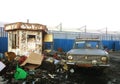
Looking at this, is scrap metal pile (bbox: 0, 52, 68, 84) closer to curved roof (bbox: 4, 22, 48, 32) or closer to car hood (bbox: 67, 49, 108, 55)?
car hood (bbox: 67, 49, 108, 55)

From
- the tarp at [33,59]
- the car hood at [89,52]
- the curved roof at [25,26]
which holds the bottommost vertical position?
the tarp at [33,59]

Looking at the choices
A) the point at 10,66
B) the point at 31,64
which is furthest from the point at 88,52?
the point at 10,66

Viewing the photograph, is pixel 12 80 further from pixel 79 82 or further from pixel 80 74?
pixel 80 74

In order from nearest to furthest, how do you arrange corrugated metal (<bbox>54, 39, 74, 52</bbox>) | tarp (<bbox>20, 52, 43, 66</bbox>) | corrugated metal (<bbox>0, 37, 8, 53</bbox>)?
tarp (<bbox>20, 52, 43, 66</bbox>)
corrugated metal (<bbox>0, 37, 8, 53</bbox>)
corrugated metal (<bbox>54, 39, 74, 52</bbox>)

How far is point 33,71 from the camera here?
9625mm

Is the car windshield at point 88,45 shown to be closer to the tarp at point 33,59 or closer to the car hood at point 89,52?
the car hood at point 89,52

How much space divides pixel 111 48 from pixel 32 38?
17.0 metres

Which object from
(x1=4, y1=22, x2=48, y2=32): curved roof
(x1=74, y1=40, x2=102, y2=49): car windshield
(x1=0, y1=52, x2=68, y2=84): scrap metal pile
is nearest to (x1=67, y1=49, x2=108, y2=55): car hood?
(x1=74, y1=40, x2=102, y2=49): car windshield

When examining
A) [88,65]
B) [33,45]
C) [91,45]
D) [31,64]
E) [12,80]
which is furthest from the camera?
[33,45]

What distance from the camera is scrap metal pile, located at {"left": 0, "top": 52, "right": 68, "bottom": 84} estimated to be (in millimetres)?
8262

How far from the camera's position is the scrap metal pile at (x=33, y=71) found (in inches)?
325

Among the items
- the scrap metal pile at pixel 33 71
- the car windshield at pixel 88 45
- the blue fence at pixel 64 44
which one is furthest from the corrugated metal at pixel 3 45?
the car windshield at pixel 88 45

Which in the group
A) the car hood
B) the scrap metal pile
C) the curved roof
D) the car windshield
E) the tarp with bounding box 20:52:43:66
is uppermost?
the curved roof

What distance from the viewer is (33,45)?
14102 mm
